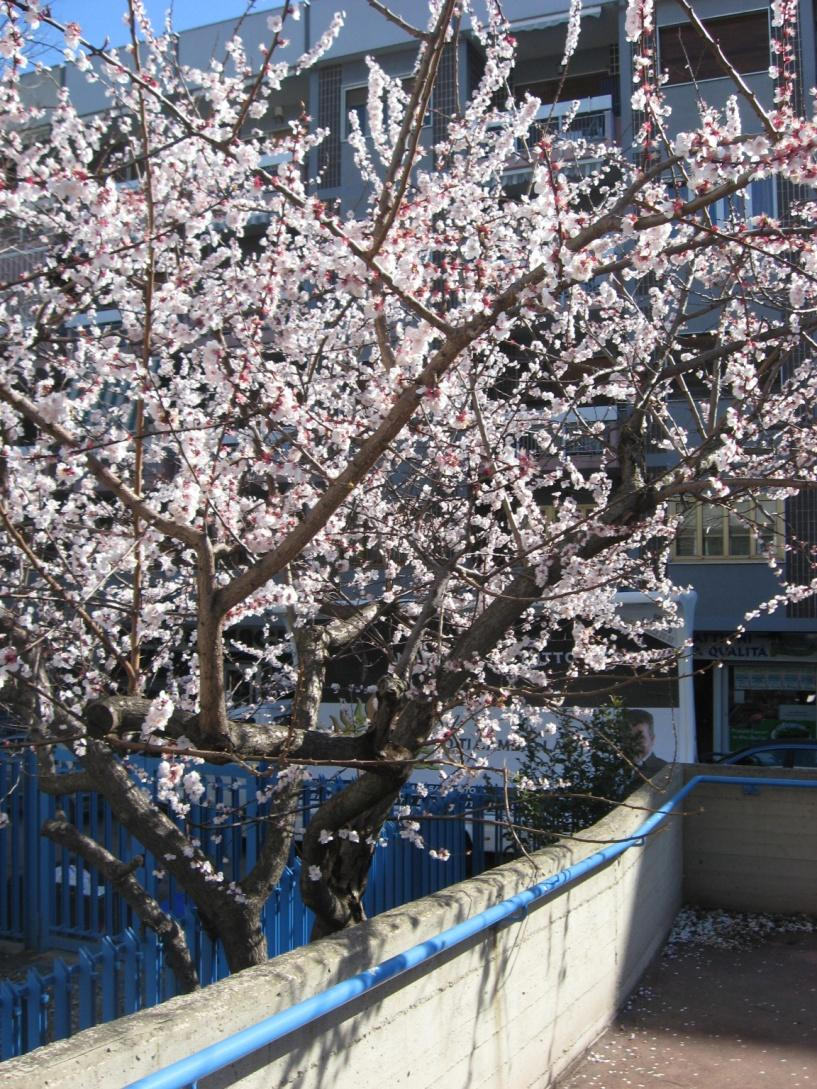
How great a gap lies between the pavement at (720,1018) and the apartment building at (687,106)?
12.0 metres

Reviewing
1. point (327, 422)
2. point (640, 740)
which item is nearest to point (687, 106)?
point (640, 740)

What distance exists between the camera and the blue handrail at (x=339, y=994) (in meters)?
2.67

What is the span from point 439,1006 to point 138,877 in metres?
4.72

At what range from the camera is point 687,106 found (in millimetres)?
20641

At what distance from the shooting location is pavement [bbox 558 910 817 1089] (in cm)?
559

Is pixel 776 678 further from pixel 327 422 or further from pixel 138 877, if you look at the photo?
pixel 327 422

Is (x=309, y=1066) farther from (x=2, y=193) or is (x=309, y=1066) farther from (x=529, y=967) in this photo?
(x=2, y=193)

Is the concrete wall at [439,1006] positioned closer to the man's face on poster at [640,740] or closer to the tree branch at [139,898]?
the man's face on poster at [640,740]

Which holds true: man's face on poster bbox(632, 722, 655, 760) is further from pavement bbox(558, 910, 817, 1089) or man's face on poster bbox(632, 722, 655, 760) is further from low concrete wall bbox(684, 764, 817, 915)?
pavement bbox(558, 910, 817, 1089)

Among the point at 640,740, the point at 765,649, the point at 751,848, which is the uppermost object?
the point at 765,649

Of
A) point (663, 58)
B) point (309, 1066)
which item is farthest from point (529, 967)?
point (663, 58)

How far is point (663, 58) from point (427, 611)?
18.5m

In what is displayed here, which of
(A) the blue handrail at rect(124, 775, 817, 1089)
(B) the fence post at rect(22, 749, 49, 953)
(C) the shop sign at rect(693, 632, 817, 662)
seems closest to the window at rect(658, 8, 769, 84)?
(C) the shop sign at rect(693, 632, 817, 662)

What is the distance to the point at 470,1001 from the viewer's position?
436 cm
